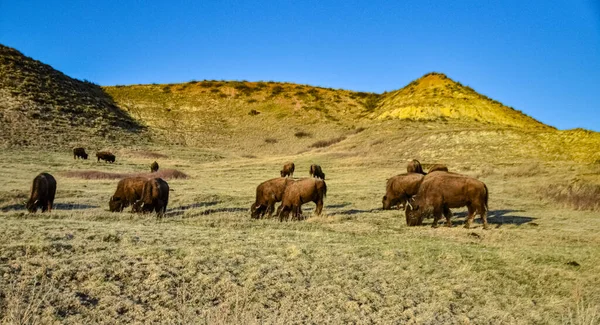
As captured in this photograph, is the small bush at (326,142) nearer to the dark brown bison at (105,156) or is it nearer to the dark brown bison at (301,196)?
the dark brown bison at (105,156)

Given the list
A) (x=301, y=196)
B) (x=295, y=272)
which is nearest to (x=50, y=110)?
(x=301, y=196)

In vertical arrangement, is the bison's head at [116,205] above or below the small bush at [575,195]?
below

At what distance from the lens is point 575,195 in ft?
71.8

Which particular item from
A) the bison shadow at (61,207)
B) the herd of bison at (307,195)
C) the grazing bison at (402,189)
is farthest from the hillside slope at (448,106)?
the bison shadow at (61,207)

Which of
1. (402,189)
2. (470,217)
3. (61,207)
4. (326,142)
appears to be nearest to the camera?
(470,217)

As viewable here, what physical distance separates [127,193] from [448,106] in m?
61.7

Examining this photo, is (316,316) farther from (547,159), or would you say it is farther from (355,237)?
(547,159)

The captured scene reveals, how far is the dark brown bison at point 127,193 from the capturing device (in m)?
17.5

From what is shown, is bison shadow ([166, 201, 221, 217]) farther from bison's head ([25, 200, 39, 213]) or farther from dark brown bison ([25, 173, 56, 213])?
bison's head ([25, 200, 39, 213])

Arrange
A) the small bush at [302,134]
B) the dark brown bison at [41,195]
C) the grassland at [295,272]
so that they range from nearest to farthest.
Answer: the grassland at [295,272] → the dark brown bison at [41,195] → the small bush at [302,134]

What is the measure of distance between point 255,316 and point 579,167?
35998 millimetres

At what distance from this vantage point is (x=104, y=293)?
7309 mm

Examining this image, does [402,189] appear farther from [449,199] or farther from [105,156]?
[105,156]

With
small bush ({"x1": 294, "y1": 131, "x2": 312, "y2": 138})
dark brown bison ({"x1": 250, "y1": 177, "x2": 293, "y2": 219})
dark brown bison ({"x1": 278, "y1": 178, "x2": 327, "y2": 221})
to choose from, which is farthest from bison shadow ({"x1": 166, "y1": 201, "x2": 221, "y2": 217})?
small bush ({"x1": 294, "y1": 131, "x2": 312, "y2": 138})
